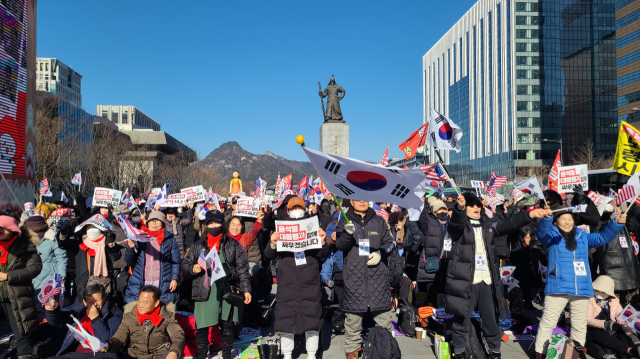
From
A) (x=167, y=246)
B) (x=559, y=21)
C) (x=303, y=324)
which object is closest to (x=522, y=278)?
(x=303, y=324)

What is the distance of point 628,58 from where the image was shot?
50.3 m

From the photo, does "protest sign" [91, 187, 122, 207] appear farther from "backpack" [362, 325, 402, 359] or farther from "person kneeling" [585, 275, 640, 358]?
"person kneeling" [585, 275, 640, 358]

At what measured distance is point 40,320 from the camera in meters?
6.46

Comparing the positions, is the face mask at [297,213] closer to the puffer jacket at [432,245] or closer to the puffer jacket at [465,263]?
the puffer jacket at [465,263]

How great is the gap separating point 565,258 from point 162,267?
202 inches

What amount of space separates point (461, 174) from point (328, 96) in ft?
257

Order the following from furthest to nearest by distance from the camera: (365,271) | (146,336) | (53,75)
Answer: (53,75)
(365,271)
(146,336)

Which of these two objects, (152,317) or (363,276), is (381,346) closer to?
(363,276)

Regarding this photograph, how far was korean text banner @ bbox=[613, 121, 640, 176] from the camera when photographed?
6912mm

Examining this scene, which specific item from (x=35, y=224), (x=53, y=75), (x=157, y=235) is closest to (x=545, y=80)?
(x=157, y=235)

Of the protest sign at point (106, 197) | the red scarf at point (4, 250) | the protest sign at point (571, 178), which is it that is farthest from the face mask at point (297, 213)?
the protest sign at point (106, 197)

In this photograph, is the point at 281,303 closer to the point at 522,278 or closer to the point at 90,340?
the point at 90,340

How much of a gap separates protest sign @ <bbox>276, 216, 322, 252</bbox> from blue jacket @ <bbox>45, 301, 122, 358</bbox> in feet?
6.97

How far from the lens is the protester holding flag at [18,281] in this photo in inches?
214
